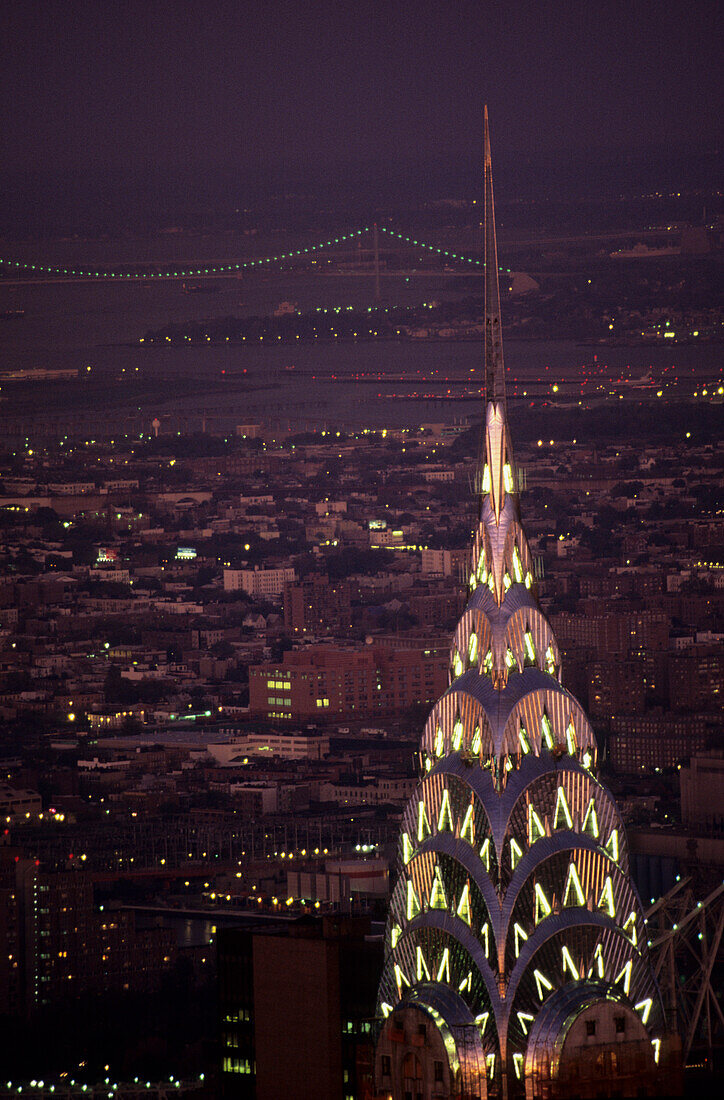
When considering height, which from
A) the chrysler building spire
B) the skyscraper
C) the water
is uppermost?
the water

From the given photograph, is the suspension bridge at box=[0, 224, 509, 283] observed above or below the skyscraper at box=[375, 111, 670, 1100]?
above

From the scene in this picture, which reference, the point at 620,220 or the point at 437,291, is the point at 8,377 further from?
the point at 620,220

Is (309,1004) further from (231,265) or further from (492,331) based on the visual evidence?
(231,265)

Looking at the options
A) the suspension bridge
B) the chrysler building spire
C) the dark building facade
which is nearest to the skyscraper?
the chrysler building spire

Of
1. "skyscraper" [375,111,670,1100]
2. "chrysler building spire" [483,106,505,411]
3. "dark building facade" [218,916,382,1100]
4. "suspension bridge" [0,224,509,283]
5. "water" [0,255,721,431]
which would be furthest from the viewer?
"water" [0,255,721,431]

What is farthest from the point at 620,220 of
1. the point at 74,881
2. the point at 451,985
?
the point at 451,985

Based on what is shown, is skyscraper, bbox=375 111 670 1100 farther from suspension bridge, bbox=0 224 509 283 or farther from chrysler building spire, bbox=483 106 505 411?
suspension bridge, bbox=0 224 509 283

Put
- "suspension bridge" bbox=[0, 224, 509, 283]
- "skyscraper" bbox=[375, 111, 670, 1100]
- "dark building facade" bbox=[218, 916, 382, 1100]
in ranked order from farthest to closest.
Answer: "suspension bridge" bbox=[0, 224, 509, 283], "dark building facade" bbox=[218, 916, 382, 1100], "skyscraper" bbox=[375, 111, 670, 1100]

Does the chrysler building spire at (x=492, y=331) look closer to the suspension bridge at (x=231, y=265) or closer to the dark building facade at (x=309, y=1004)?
the dark building facade at (x=309, y=1004)

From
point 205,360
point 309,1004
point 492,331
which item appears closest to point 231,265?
point 205,360
